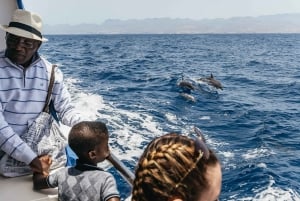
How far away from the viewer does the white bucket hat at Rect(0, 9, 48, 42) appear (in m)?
3.05

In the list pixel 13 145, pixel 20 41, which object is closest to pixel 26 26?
pixel 20 41

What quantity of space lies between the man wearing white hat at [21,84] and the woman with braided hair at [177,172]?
6.42 ft

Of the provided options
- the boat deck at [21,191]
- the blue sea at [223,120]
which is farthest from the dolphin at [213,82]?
the boat deck at [21,191]

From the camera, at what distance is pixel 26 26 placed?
122 inches

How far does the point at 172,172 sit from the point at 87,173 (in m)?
1.39

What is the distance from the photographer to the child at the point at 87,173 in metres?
2.45

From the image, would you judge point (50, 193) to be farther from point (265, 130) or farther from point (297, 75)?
point (297, 75)

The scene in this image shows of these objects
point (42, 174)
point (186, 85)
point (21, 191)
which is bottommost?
point (186, 85)

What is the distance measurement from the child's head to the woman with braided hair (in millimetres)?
1253

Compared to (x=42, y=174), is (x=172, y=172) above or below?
above

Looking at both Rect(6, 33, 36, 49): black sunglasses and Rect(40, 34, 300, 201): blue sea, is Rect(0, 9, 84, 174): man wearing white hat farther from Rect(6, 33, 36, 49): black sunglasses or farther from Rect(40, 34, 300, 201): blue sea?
Rect(40, 34, 300, 201): blue sea

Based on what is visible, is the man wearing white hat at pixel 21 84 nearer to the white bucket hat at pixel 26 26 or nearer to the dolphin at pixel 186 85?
the white bucket hat at pixel 26 26

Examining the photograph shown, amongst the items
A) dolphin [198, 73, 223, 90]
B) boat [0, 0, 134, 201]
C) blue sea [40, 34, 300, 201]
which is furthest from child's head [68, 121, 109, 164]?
dolphin [198, 73, 223, 90]

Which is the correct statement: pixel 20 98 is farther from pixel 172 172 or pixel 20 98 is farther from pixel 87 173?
pixel 172 172
